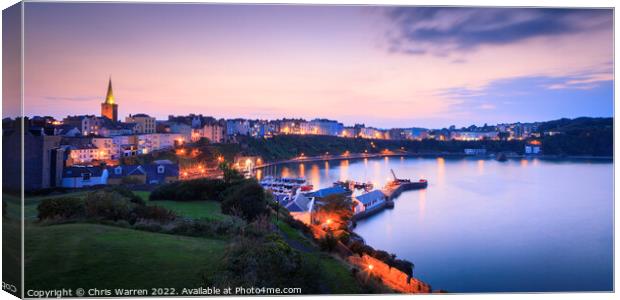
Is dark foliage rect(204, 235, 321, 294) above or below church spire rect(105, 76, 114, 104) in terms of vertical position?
below

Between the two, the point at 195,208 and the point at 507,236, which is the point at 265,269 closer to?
the point at 195,208

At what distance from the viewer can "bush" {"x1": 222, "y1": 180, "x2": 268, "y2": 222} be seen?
3.88m

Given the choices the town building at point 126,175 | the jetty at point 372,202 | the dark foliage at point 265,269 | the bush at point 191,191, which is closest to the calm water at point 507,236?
the jetty at point 372,202

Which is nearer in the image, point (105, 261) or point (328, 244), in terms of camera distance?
point (105, 261)

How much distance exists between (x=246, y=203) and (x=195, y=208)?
531mm

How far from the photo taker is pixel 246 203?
395 cm

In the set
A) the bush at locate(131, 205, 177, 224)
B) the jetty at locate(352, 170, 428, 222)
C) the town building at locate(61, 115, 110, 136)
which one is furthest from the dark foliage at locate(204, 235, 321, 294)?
the jetty at locate(352, 170, 428, 222)

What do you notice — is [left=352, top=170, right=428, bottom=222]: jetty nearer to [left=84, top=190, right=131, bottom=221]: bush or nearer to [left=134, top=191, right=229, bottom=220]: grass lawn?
[left=134, top=191, right=229, bottom=220]: grass lawn

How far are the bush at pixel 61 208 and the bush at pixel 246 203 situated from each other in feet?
3.93

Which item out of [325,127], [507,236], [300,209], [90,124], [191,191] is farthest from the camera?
[325,127]

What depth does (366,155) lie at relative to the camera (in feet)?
80.7

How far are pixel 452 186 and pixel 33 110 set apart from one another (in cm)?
1027

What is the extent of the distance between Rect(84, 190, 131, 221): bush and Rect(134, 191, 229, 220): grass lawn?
55cm

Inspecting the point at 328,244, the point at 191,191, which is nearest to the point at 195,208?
the point at 191,191
